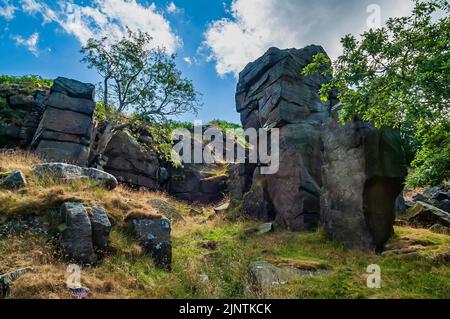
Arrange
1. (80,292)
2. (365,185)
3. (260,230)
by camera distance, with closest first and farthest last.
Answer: (80,292)
(365,185)
(260,230)

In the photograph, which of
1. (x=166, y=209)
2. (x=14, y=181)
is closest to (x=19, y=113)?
(x=166, y=209)

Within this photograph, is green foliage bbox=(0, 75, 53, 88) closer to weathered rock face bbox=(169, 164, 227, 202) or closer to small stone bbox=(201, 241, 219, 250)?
weathered rock face bbox=(169, 164, 227, 202)

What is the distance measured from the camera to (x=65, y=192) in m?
10.3

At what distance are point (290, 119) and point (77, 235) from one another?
1677 cm

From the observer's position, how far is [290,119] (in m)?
22.0

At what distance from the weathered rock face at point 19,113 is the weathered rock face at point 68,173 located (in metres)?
12.3

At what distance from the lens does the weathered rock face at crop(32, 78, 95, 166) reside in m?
20.9

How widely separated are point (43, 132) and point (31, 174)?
10.9 metres

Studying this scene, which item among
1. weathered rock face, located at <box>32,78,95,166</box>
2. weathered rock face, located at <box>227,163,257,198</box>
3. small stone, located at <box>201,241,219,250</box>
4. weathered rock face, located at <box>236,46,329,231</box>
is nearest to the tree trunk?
weathered rock face, located at <box>32,78,95,166</box>

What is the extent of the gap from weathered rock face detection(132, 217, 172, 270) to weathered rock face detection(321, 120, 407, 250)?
24.5 ft

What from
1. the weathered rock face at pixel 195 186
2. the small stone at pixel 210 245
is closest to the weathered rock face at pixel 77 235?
the small stone at pixel 210 245

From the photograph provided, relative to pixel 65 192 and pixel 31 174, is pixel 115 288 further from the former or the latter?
pixel 31 174

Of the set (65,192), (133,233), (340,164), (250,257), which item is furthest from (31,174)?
(340,164)

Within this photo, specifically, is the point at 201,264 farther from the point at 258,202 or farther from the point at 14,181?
the point at 258,202
